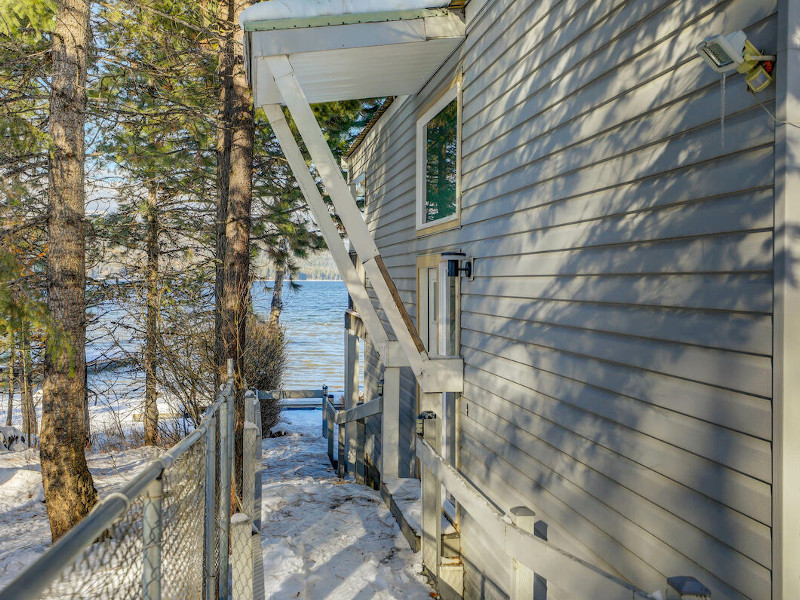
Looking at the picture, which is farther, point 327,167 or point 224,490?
point 327,167

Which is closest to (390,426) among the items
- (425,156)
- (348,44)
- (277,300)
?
(425,156)

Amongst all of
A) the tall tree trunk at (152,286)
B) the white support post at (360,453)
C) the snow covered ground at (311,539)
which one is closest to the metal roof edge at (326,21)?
the snow covered ground at (311,539)

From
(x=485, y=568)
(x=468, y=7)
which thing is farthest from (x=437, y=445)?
(x=468, y=7)

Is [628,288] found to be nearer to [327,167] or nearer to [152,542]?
[152,542]

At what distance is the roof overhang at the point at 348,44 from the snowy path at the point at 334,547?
4.36 m

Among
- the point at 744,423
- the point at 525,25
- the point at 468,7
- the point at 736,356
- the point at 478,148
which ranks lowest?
the point at 744,423

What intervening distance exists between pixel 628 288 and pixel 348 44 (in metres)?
3.66

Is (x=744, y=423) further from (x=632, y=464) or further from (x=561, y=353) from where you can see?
(x=561, y=353)

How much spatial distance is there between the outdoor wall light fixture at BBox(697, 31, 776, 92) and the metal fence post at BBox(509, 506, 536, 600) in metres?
2.15

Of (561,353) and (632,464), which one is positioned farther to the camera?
(561,353)

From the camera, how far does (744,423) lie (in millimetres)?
2367

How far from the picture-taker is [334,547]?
6109 mm

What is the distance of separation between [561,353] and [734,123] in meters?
1.81

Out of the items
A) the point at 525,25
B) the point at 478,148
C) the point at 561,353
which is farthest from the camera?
Result: the point at 478,148
